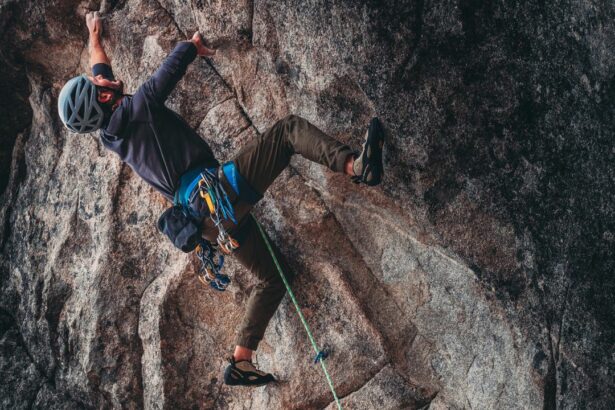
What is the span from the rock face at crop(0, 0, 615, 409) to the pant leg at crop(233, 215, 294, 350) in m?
0.27

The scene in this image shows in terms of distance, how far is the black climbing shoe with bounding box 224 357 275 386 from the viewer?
736cm

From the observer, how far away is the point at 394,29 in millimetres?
6375

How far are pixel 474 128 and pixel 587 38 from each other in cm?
134

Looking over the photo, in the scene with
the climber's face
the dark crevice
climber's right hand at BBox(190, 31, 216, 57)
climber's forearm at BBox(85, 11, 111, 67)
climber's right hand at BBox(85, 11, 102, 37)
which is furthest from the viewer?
climber's right hand at BBox(85, 11, 102, 37)

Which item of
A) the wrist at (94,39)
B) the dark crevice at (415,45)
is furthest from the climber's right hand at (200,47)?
the dark crevice at (415,45)

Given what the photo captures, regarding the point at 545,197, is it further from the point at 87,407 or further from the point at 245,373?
the point at 87,407

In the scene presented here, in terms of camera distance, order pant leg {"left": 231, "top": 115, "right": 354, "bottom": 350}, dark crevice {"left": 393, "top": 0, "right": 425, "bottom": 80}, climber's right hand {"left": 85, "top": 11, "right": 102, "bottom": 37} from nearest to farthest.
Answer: dark crevice {"left": 393, "top": 0, "right": 425, "bottom": 80} < pant leg {"left": 231, "top": 115, "right": 354, "bottom": 350} < climber's right hand {"left": 85, "top": 11, "right": 102, "bottom": 37}

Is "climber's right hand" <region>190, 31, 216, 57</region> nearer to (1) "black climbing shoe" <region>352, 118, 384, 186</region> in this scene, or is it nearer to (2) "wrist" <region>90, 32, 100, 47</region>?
(2) "wrist" <region>90, 32, 100, 47</region>

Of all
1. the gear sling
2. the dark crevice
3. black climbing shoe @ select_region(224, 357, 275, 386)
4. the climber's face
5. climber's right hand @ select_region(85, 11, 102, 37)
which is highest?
the dark crevice

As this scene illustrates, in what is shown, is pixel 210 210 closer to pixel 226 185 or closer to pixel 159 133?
pixel 226 185

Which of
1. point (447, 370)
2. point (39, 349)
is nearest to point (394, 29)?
point (447, 370)

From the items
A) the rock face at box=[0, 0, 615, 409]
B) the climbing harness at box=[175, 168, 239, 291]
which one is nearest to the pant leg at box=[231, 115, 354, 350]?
the climbing harness at box=[175, 168, 239, 291]

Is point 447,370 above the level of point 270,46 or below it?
below

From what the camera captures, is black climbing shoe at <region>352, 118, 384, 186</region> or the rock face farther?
the rock face
